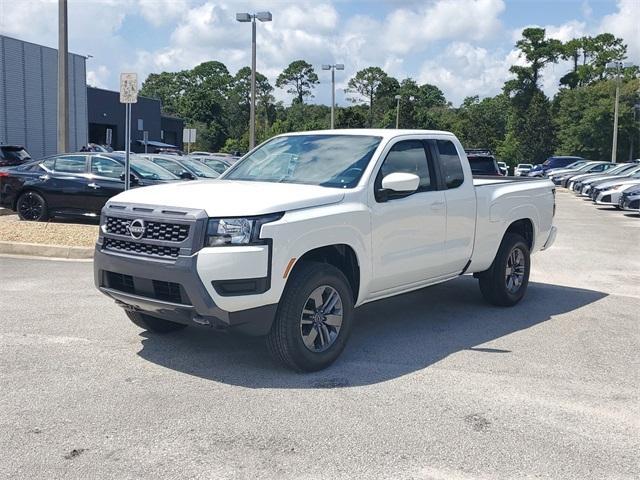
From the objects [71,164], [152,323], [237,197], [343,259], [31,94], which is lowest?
[152,323]

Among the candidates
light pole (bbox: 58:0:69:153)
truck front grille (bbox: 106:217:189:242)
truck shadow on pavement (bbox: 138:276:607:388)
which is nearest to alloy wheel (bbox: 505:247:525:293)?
truck shadow on pavement (bbox: 138:276:607:388)

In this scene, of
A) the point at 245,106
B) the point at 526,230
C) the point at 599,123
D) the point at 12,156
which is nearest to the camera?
the point at 526,230

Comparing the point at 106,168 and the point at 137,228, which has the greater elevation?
the point at 106,168

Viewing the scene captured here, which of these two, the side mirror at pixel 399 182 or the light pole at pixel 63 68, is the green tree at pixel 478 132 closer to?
the light pole at pixel 63 68

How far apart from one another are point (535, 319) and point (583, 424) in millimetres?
3015

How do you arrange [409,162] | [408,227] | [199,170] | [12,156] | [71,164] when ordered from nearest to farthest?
[408,227] < [409,162] < [71,164] < [199,170] < [12,156]

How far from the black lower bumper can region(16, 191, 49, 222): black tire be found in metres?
9.59

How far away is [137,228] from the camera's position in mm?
5242

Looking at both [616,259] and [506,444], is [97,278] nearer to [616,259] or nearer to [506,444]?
[506,444]

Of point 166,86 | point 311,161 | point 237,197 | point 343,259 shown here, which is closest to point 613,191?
point 311,161

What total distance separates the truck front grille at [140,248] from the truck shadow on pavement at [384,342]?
98 centimetres

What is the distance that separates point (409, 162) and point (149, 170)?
29.5ft

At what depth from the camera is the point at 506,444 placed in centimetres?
418

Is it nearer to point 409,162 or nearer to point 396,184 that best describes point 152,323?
point 396,184
